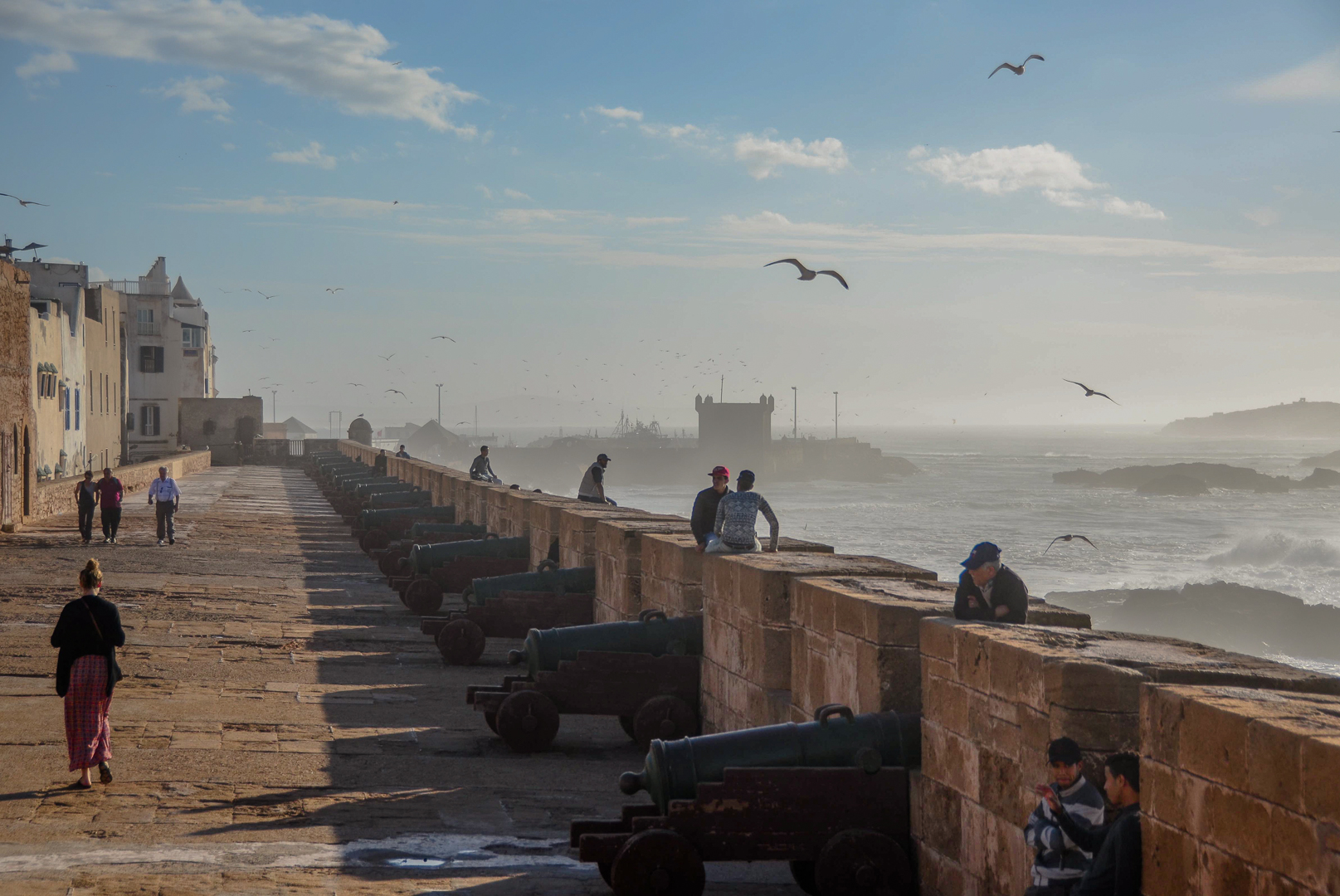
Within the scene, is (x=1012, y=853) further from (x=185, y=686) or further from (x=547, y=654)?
(x=185, y=686)

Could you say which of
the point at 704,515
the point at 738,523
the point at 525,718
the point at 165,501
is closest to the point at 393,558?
the point at 165,501

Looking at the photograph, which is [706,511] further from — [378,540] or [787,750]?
[378,540]

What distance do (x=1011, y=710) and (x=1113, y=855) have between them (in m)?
0.81

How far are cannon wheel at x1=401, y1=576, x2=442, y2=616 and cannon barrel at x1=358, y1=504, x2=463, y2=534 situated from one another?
19.4 ft

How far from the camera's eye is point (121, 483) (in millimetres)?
27609

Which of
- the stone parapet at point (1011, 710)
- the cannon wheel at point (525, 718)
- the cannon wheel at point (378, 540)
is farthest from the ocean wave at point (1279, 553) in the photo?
the stone parapet at point (1011, 710)

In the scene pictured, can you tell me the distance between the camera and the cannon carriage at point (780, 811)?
16.4 feet

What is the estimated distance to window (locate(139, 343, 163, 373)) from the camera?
66.8 meters

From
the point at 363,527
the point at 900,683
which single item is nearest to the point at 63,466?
the point at 363,527

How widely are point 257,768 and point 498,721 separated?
141 centimetres

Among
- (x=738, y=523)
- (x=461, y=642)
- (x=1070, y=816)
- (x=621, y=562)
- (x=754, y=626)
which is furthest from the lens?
(x=461, y=642)

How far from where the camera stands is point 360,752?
782 cm

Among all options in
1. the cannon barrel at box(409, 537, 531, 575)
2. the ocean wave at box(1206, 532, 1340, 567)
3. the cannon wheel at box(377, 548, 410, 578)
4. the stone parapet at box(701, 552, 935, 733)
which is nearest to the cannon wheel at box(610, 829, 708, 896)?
the stone parapet at box(701, 552, 935, 733)

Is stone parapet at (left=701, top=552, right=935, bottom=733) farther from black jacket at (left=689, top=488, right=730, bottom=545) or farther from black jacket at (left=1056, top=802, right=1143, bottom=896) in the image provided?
black jacket at (left=1056, top=802, right=1143, bottom=896)
